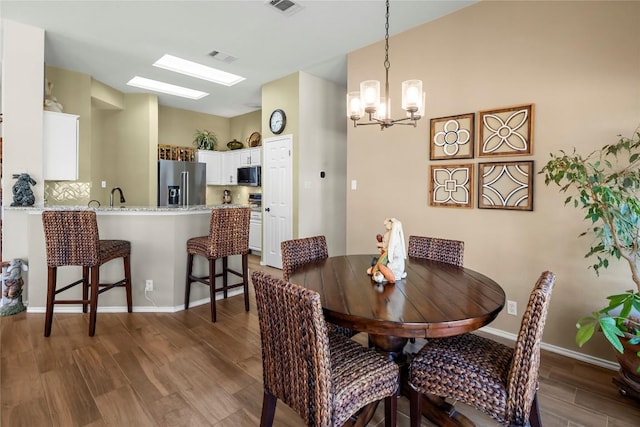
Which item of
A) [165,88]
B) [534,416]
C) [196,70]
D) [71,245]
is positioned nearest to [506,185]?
[534,416]

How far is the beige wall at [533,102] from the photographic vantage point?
92.6 inches

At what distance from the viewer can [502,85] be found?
2.83m

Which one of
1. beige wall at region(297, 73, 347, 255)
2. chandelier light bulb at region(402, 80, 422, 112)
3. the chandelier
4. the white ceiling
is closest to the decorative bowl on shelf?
the white ceiling

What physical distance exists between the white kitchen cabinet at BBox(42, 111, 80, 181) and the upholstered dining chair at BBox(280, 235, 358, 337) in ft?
10.7

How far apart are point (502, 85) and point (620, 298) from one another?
218 centimetres

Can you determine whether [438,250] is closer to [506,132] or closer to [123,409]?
[506,132]

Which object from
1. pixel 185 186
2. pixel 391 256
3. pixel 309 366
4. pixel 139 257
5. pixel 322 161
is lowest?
pixel 309 366

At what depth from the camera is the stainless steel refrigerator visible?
235 inches

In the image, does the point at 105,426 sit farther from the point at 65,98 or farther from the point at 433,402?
the point at 65,98

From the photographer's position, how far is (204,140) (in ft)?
22.5

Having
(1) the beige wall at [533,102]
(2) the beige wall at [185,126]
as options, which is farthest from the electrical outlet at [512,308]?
(2) the beige wall at [185,126]

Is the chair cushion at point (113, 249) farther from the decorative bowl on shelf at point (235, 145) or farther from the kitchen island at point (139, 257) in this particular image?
the decorative bowl on shelf at point (235, 145)

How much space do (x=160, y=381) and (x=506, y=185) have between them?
304 centimetres

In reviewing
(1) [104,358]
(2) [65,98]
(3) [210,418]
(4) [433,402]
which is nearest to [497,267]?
(4) [433,402]
